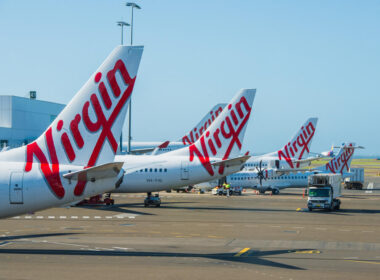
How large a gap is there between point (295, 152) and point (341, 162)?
843cm

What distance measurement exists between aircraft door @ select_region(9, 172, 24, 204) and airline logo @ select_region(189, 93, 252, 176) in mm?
30493

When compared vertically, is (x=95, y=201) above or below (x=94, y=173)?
below

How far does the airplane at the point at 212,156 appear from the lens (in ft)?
185

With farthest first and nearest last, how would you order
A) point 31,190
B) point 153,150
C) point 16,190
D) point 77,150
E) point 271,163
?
point 153,150 < point 271,163 < point 77,150 < point 16,190 < point 31,190

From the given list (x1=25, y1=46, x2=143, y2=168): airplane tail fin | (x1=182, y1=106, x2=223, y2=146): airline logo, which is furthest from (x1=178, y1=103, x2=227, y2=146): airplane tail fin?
(x1=25, y1=46, x2=143, y2=168): airplane tail fin

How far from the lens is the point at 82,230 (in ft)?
137

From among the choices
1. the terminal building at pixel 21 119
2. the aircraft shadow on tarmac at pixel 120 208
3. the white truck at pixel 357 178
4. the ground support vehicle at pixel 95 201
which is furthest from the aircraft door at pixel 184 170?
the white truck at pixel 357 178

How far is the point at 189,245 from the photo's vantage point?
113ft

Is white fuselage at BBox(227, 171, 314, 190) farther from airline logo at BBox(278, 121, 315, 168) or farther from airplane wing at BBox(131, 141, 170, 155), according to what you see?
airplane wing at BBox(131, 141, 170, 155)

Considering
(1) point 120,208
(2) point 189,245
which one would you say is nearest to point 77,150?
(2) point 189,245

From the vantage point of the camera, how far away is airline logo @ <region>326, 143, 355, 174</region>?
3893 inches

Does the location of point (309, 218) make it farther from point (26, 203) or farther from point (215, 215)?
point (26, 203)

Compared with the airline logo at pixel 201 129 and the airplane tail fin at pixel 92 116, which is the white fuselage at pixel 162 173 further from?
the airline logo at pixel 201 129

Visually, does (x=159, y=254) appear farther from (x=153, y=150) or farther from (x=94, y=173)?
(x=153, y=150)
